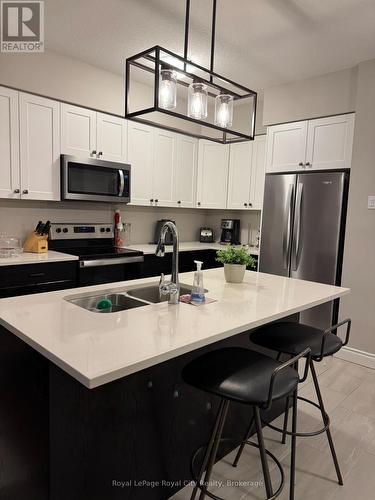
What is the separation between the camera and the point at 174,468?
1692 mm

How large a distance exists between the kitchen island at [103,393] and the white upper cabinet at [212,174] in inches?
113

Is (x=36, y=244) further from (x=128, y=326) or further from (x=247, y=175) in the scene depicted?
(x=247, y=175)

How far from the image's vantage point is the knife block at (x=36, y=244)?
3216 mm

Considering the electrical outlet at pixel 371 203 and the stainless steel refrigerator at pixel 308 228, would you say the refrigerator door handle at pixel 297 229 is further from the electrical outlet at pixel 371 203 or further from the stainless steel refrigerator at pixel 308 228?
the electrical outlet at pixel 371 203

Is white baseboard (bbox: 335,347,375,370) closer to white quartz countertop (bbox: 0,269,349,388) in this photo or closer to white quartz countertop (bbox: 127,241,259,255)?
white quartz countertop (bbox: 127,241,259,255)

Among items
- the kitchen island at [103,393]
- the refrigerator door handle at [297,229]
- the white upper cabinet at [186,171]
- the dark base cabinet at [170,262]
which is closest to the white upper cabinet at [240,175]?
the white upper cabinet at [186,171]

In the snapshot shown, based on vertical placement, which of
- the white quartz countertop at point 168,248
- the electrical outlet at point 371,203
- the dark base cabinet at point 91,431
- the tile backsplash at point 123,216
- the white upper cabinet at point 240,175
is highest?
the white upper cabinet at point 240,175

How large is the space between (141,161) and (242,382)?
3086 mm

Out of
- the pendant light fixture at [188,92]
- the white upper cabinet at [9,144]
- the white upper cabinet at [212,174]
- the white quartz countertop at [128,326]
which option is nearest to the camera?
the white quartz countertop at [128,326]

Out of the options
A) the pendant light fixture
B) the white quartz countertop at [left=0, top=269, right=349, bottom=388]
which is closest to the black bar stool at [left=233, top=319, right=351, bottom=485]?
the white quartz countertop at [left=0, top=269, right=349, bottom=388]

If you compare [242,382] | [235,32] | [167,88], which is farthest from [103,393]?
[235,32]

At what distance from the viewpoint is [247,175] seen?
4301mm

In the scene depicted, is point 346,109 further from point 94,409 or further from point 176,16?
point 94,409

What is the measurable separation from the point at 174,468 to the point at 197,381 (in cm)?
61
